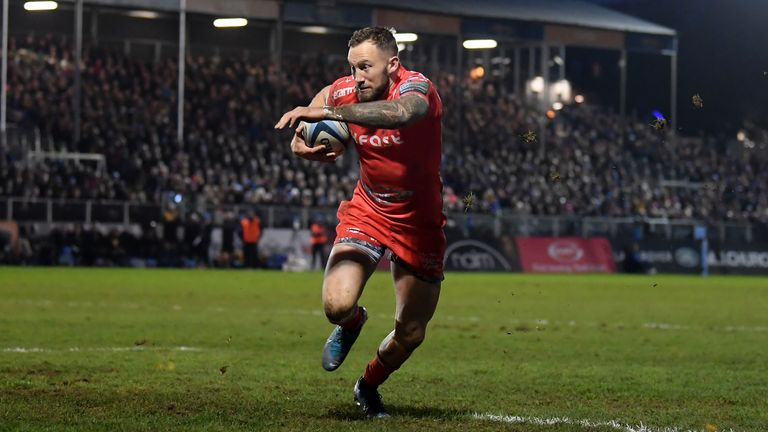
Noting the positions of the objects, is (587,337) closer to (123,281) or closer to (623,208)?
(123,281)

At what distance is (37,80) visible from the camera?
4434cm

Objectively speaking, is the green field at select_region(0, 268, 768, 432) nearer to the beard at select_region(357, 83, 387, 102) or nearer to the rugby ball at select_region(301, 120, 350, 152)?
the rugby ball at select_region(301, 120, 350, 152)

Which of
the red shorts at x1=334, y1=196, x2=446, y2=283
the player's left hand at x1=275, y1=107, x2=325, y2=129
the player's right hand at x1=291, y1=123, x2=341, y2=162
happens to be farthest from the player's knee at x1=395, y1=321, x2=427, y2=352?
the player's left hand at x1=275, y1=107, x2=325, y2=129

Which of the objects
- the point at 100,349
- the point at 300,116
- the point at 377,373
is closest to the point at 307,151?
the point at 300,116

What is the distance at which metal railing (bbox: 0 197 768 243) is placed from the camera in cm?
3591

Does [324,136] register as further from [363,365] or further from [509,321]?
[509,321]

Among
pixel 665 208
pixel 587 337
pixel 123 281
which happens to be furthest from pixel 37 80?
pixel 587 337

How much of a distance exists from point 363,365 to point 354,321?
13.0ft

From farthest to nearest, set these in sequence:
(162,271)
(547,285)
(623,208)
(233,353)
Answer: (623,208), (162,271), (547,285), (233,353)

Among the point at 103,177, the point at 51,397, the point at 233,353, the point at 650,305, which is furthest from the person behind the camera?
the point at 103,177

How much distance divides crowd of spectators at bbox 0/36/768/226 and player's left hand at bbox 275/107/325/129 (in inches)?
1204

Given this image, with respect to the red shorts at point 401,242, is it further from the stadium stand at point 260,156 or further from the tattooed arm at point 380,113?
the stadium stand at point 260,156

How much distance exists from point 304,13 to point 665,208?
16103 millimetres

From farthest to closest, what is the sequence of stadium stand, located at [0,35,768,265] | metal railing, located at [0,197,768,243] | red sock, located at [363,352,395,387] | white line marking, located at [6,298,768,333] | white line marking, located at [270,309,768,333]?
1. stadium stand, located at [0,35,768,265]
2. metal railing, located at [0,197,768,243]
3. white line marking, located at [6,298,768,333]
4. white line marking, located at [270,309,768,333]
5. red sock, located at [363,352,395,387]
